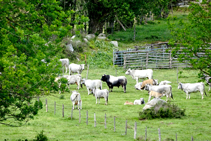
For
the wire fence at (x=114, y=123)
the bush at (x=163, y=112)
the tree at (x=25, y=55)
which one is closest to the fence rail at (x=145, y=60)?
the wire fence at (x=114, y=123)

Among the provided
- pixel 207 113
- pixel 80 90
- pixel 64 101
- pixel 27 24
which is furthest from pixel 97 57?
pixel 27 24

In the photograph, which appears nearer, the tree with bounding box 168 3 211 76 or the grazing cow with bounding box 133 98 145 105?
the tree with bounding box 168 3 211 76

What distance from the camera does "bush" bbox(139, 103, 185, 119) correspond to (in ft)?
78.7

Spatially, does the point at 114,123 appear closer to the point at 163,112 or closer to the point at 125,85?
the point at 163,112

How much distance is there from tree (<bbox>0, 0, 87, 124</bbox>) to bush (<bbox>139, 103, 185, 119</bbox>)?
9.22 m

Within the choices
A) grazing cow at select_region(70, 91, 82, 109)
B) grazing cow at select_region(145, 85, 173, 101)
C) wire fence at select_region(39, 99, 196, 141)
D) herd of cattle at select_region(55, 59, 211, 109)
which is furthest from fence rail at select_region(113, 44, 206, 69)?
wire fence at select_region(39, 99, 196, 141)

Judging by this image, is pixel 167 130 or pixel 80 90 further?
pixel 80 90

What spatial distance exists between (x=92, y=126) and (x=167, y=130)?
14.9 feet

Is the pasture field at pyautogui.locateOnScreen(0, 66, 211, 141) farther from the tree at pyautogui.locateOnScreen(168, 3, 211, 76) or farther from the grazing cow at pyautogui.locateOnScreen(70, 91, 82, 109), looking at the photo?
the tree at pyautogui.locateOnScreen(168, 3, 211, 76)

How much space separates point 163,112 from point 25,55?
12.4 meters

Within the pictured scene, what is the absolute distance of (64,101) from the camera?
29828 millimetres

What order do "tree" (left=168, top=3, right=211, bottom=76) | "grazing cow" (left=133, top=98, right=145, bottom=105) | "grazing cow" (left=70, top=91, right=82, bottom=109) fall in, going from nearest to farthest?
"tree" (left=168, top=3, right=211, bottom=76), "grazing cow" (left=70, top=91, right=82, bottom=109), "grazing cow" (left=133, top=98, right=145, bottom=105)

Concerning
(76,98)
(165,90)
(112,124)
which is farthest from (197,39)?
(76,98)

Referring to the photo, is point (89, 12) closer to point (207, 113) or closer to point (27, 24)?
point (207, 113)
